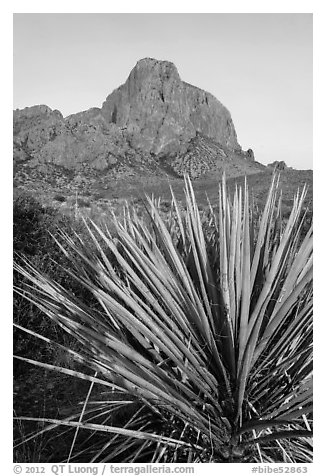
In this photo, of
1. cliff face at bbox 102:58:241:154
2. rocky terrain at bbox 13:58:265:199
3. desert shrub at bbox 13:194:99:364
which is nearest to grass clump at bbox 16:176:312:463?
rocky terrain at bbox 13:58:265:199

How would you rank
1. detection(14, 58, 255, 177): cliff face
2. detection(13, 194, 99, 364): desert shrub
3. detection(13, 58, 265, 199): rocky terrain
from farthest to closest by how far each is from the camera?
detection(14, 58, 255, 177): cliff face
detection(13, 58, 265, 199): rocky terrain
detection(13, 194, 99, 364): desert shrub

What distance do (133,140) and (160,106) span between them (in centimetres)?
2234

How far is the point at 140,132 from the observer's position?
66500 millimetres

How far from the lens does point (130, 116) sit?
72562mm

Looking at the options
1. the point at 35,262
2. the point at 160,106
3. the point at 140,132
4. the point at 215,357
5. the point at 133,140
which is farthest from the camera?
the point at 160,106

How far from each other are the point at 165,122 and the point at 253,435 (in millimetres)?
71491

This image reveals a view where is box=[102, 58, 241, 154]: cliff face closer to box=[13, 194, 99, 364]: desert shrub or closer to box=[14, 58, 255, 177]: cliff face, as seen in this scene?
box=[14, 58, 255, 177]: cliff face

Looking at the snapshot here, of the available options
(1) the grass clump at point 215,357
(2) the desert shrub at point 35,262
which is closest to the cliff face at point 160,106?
(2) the desert shrub at point 35,262

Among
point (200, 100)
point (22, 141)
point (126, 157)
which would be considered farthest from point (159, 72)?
point (22, 141)

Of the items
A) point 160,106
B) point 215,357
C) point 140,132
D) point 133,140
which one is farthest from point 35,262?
point 160,106

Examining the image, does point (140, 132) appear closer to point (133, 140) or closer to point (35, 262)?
point (133, 140)

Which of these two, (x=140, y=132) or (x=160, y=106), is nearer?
(x=140, y=132)

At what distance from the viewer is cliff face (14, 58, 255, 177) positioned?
3572 centimetres

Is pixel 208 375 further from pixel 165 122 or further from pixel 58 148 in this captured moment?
pixel 165 122
